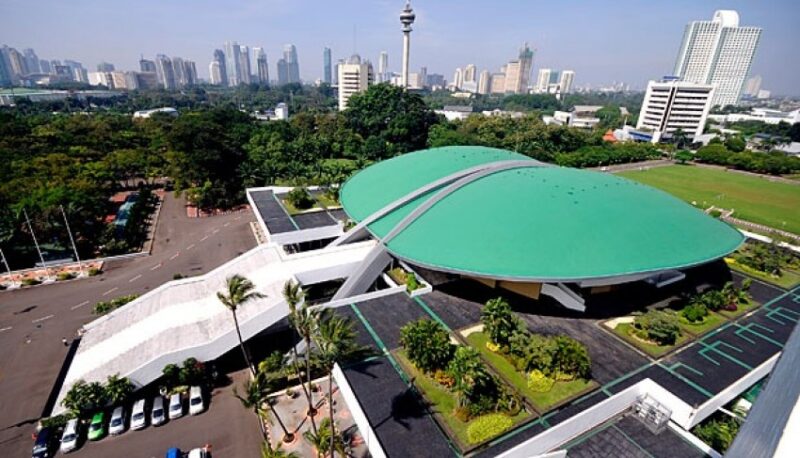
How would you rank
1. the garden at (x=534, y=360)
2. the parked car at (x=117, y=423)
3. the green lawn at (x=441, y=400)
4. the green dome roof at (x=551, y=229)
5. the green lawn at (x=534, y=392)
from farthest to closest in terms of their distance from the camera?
the green dome roof at (x=551, y=229) → the parked car at (x=117, y=423) → the garden at (x=534, y=360) → the green lawn at (x=534, y=392) → the green lawn at (x=441, y=400)

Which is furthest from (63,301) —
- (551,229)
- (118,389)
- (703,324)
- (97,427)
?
(703,324)

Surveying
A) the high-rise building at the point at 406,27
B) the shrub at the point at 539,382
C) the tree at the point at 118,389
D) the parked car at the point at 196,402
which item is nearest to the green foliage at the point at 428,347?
the shrub at the point at 539,382

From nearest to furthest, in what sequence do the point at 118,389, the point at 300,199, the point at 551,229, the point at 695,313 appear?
the point at 118,389, the point at 551,229, the point at 695,313, the point at 300,199

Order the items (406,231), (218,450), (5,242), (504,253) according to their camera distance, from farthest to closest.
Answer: (5,242) → (406,231) → (504,253) → (218,450)

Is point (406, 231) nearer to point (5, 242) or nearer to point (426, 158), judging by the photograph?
point (426, 158)

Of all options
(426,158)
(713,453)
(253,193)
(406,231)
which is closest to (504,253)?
(406,231)

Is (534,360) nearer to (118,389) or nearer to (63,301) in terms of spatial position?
(118,389)

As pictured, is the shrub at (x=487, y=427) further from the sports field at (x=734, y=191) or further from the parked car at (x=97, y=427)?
the sports field at (x=734, y=191)
